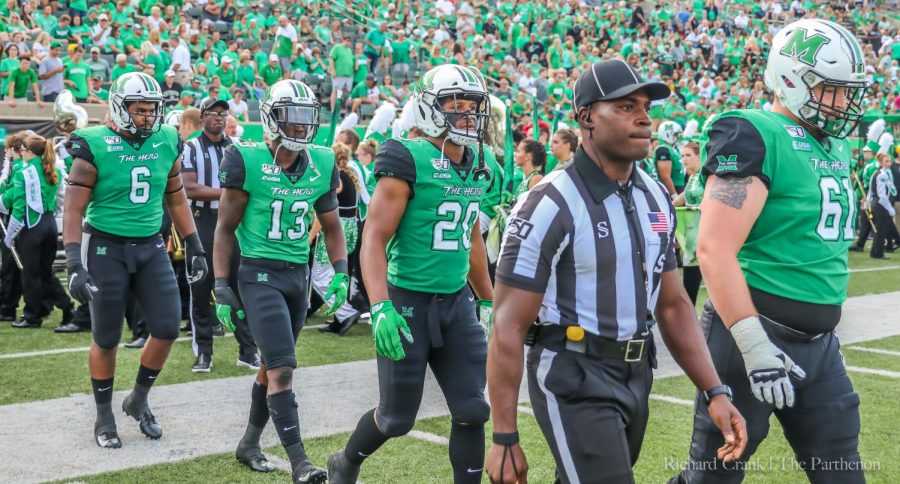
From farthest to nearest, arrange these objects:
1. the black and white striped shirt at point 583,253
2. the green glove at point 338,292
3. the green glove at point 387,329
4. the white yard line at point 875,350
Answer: the white yard line at point 875,350
the green glove at point 338,292
the green glove at point 387,329
the black and white striped shirt at point 583,253

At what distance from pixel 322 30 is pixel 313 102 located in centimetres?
1669

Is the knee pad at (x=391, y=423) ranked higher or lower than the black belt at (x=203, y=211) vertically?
higher

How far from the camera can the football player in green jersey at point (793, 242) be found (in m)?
3.53

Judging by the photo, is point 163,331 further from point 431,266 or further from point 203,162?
point 203,162

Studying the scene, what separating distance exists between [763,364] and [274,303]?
259 cm

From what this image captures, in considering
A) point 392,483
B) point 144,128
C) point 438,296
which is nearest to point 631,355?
point 438,296

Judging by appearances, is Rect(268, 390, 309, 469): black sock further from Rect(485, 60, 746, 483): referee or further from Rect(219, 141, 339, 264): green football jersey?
Rect(485, 60, 746, 483): referee

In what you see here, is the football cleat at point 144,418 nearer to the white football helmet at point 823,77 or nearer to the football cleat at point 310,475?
the football cleat at point 310,475

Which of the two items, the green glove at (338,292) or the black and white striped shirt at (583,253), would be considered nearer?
the black and white striped shirt at (583,253)

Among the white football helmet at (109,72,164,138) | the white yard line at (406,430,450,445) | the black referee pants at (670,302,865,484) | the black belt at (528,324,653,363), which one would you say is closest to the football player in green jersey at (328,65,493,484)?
the black referee pants at (670,302,865,484)

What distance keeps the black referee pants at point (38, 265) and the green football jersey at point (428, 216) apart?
6347 millimetres

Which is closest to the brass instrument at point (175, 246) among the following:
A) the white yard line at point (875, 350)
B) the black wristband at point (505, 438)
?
the white yard line at point (875, 350)

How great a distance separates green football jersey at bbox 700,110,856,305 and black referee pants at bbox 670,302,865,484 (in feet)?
0.60

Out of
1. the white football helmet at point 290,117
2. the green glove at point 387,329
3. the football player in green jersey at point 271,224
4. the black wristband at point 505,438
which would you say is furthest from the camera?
the white football helmet at point 290,117
